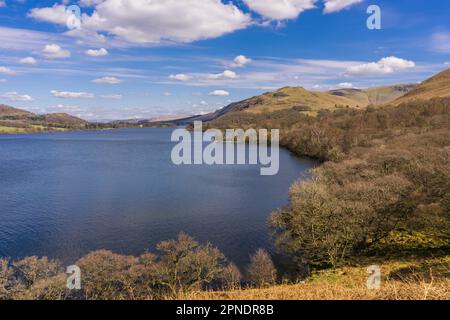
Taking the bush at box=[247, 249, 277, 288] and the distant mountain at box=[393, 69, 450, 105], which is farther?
the distant mountain at box=[393, 69, 450, 105]

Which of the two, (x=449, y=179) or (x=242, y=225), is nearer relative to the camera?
(x=449, y=179)

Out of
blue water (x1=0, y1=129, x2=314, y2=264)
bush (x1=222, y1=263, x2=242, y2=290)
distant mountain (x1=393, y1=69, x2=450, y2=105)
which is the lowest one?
bush (x1=222, y1=263, x2=242, y2=290)

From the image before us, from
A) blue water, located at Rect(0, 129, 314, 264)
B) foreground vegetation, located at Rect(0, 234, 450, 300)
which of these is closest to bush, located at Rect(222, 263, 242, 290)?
Answer: foreground vegetation, located at Rect(0, 234, 450, 300)

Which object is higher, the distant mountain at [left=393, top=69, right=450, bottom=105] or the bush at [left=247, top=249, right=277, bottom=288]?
the distant mountain at [left=393, top=69, right=450, bottom=105]

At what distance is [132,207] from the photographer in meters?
50.5

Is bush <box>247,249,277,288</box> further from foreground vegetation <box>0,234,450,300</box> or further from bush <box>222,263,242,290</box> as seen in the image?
bush <box>222,263,242,290</box>

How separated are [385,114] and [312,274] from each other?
9452cm

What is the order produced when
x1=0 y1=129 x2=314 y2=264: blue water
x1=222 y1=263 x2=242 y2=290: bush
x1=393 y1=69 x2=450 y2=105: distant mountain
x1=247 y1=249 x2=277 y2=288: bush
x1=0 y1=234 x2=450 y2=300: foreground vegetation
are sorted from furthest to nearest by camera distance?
x1=393 y1=69 x2=450 y2=105: distant mountain
x1=0 y1=129 x2=314 y2=264: blue water
x1=222 y1=263 x2=242 y2=290: bush
x1=247 y1=249 x2=277 y2=288: bush
x1=0 y1=234 x2=450 y2=300: foreground vegetation

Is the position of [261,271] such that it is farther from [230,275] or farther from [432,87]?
[432,87]

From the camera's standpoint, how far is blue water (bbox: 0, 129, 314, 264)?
37156mm

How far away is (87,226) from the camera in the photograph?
42469mm

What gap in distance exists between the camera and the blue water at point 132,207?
122 ft
